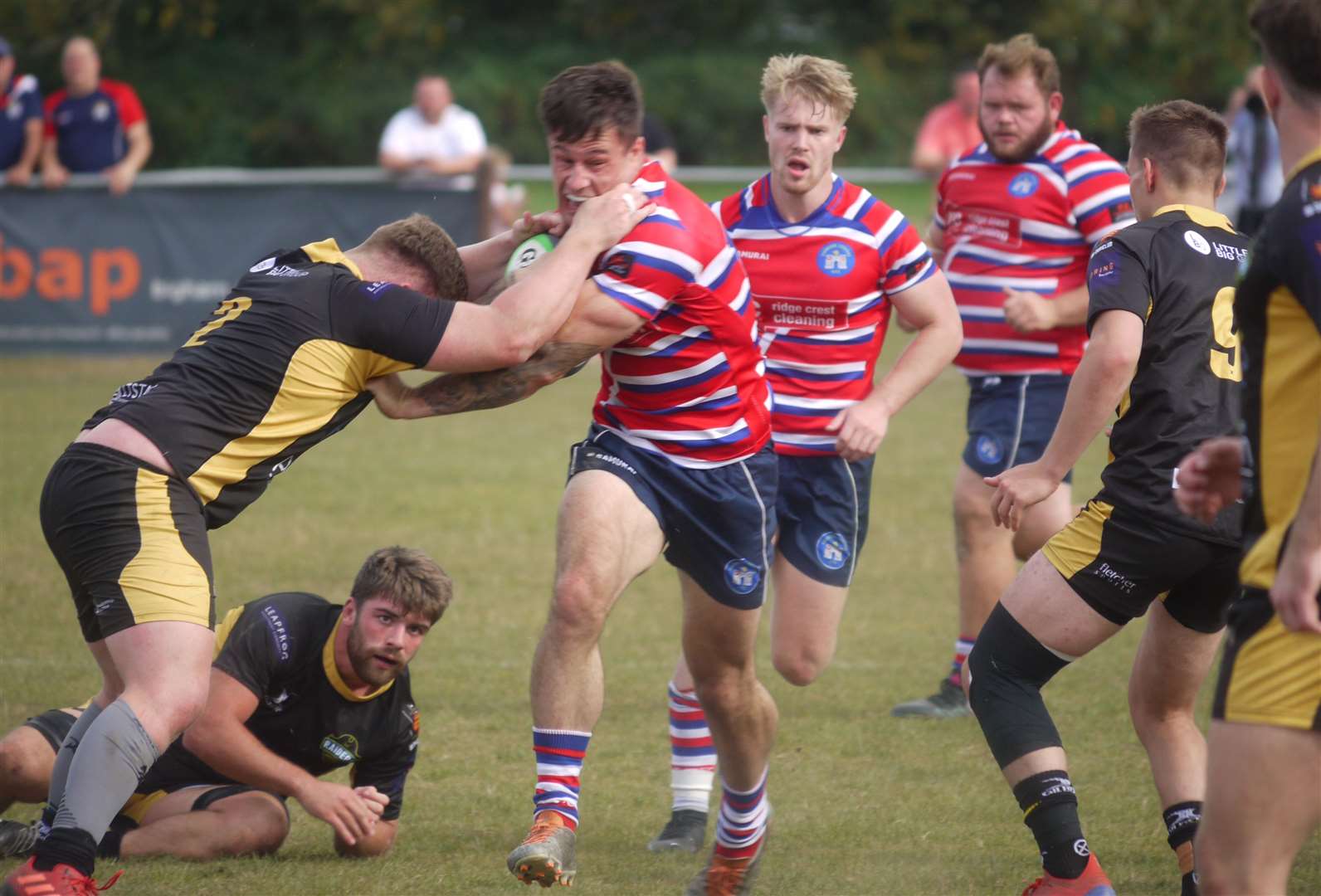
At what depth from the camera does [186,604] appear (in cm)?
405

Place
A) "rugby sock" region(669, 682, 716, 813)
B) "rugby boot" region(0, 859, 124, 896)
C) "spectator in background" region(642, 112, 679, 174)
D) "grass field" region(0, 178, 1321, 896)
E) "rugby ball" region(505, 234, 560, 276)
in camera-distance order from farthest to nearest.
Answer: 1. "spectator in background" region(642, 112, 679, 174)
2. "rugby sock" region(669, 682, 716, 813)
3. "grass field" region(0, 178, 1321, 896)
4. "rugby ball" region(505, 234, 560, 276)
5. "rugby boot" region(0, 859, 124, 896)

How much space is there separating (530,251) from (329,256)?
23.8 inches

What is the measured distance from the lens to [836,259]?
5.64 meters

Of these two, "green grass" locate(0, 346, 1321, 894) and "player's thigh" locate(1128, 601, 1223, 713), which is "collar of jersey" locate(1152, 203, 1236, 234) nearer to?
"player's thigh" locate(1128, 601, 1223, 713)

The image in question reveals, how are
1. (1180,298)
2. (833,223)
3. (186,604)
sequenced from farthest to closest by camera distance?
→ (833,223) < (1180,298) < (186,604)

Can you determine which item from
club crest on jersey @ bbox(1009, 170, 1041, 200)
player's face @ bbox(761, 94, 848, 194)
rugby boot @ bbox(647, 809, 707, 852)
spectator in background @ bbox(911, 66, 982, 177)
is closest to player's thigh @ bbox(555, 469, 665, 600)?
rugby boot @ bbox(647, 809, 707, 852)

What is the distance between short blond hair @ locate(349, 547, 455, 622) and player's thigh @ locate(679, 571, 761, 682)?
0.79 m

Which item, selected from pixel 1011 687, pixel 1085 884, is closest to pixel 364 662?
pixel 1011 687

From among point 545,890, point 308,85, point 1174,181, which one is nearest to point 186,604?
point 545,890

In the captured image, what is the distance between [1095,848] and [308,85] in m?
30.8

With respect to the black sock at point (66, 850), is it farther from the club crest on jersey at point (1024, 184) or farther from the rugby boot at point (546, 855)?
the club crest on jersey at point (1024, 184)

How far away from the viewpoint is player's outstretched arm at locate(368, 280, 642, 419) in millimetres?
4434

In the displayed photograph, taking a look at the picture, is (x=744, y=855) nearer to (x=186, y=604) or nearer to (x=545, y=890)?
(x=545, y=890)

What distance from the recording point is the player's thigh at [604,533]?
14.4ft
